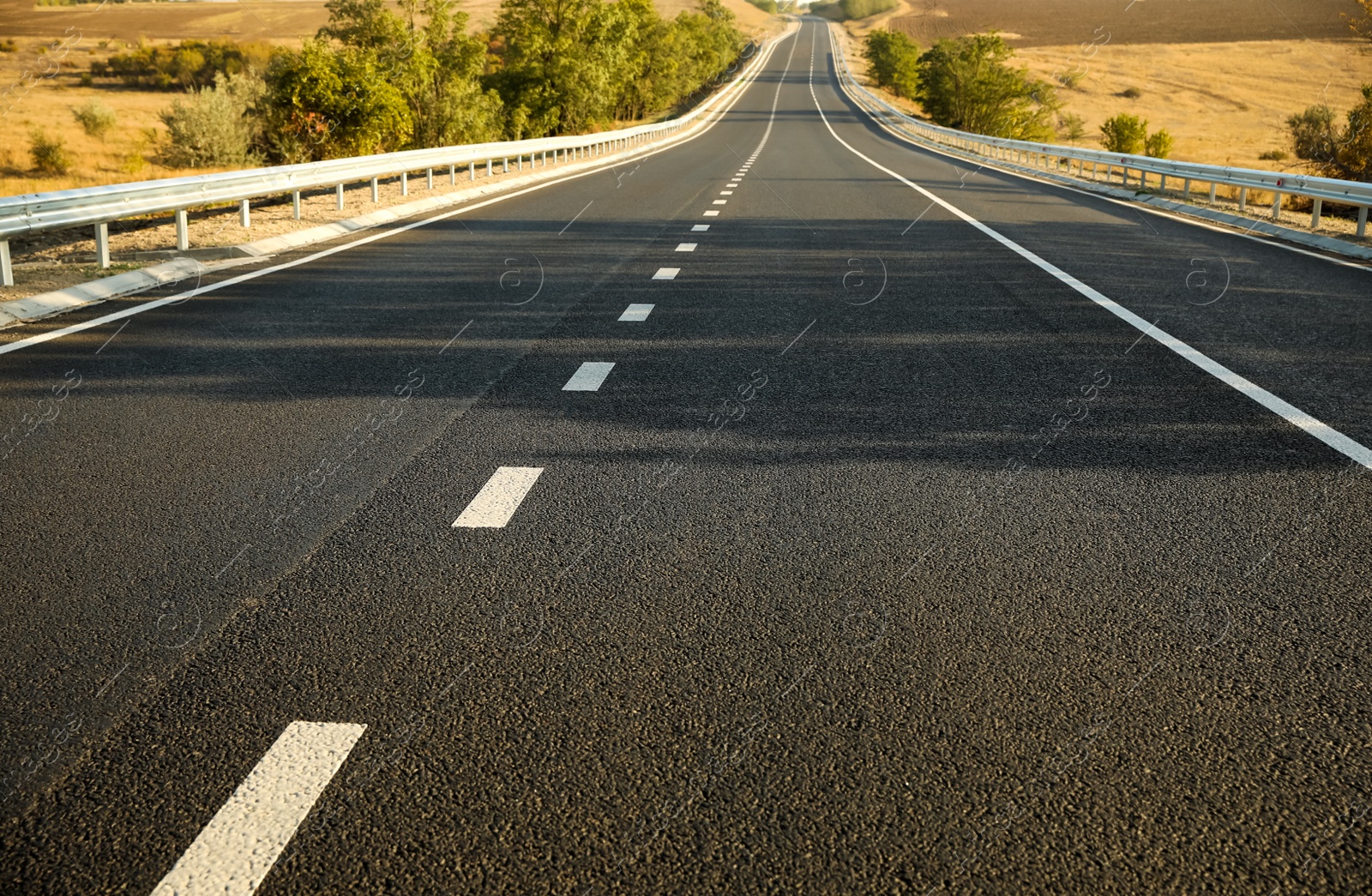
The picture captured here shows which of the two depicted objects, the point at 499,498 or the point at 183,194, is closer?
the point at 499,498

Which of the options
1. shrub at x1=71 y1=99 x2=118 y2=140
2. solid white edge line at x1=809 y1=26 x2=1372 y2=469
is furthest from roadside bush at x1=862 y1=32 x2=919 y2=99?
solid white edge line at x1=809 y1=26 x2=1372 y2=469

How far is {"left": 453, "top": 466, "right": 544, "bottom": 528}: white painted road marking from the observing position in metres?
5.37

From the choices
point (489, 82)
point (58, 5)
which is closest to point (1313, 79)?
point (489, 82)

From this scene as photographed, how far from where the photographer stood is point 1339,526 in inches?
208

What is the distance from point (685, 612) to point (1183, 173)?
2142 cm

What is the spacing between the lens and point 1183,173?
23.0 metres

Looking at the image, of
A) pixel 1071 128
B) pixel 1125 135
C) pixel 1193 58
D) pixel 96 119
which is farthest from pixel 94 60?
pixel 1193 58

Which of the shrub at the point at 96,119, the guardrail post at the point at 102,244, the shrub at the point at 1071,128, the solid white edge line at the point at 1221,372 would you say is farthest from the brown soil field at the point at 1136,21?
the guardrail post at the point at 102,244

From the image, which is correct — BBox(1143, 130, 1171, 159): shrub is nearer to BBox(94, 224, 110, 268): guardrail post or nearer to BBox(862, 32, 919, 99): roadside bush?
BBox(862, 32, 919, 99): roadside bush

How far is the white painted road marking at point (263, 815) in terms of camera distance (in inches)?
112

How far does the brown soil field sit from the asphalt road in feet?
387

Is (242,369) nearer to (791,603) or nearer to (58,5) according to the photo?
(791,603)

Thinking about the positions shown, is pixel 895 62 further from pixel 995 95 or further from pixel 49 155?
pixel 49 155

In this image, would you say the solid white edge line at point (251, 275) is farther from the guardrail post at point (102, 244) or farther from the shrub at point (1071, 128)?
the shrub at point (1071, 128)
